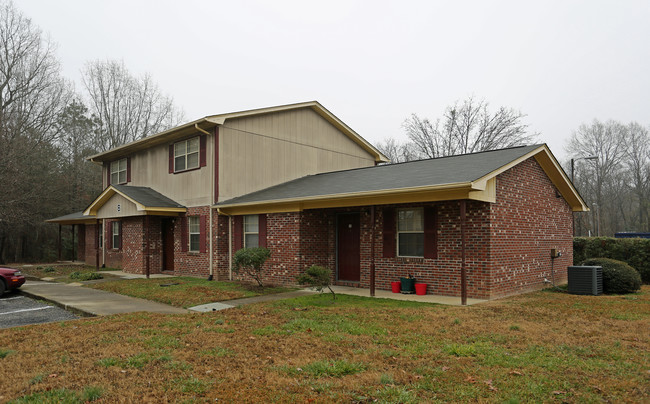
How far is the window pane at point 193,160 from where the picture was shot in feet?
53.7

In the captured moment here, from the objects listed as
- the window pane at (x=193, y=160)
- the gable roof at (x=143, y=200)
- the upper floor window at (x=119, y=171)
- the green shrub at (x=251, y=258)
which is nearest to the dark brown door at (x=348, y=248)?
the green shrub at (x=251, y=258)

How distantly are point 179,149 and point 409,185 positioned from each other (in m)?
10.5

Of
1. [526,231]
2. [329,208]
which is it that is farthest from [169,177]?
[526,231]

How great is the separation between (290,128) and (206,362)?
42.2 feet

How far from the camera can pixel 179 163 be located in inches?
682

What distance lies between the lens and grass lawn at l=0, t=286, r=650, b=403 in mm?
4551

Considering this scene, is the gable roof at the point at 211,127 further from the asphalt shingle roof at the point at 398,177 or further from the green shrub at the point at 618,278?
the green shrub at the point at 618,278

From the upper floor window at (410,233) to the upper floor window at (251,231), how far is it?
5160mm

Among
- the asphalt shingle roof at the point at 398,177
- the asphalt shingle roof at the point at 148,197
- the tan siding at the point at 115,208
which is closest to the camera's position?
the asphalt shingle roof at the point at 398,177

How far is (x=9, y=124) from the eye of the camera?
26.0 metres

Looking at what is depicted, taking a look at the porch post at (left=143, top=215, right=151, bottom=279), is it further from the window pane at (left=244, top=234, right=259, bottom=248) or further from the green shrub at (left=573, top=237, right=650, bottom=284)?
the green shrub at (left=573, top=237, right=650, bottom=284)

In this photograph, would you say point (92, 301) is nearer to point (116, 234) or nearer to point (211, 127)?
point (211, 127)

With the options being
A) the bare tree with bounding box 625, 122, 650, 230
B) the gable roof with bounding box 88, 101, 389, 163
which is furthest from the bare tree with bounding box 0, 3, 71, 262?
the bare tree with bounding box 625, 122, 650, 230

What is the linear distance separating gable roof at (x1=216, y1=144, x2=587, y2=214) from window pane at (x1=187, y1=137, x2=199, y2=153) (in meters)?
2.72
